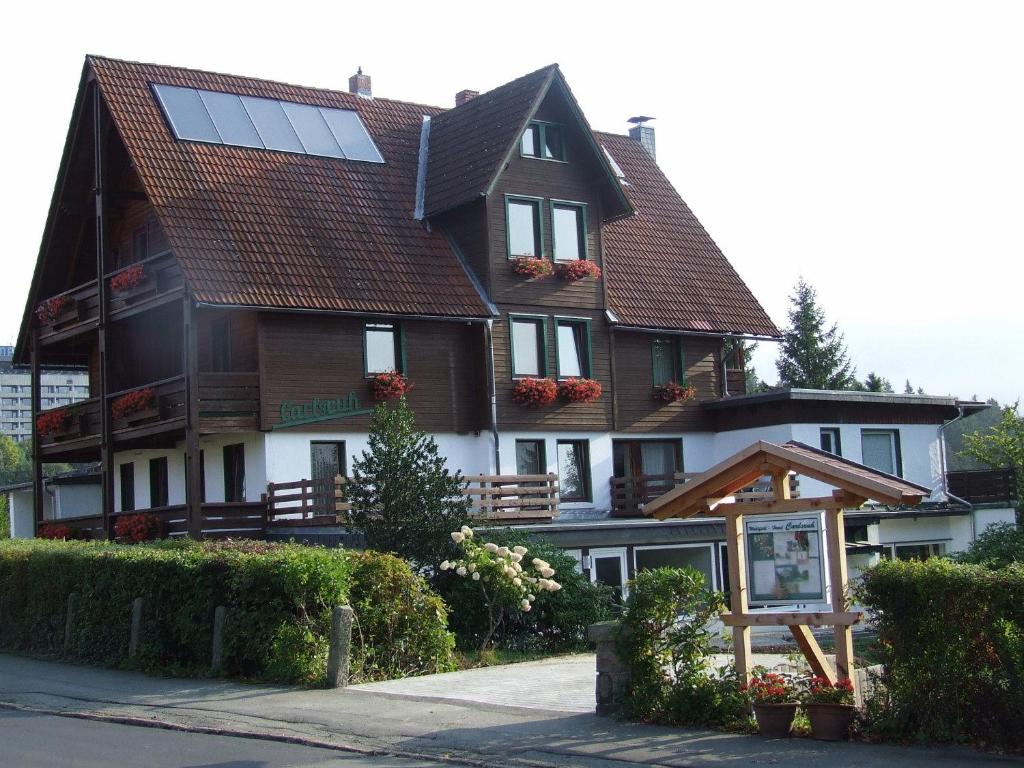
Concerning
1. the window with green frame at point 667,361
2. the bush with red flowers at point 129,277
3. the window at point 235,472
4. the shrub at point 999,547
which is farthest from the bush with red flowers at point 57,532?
the shrub at point 999,547

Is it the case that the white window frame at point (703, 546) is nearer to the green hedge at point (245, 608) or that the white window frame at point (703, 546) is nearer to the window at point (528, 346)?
the window at point (528, 346)

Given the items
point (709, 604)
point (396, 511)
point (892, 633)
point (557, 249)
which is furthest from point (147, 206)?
point (892, 633)

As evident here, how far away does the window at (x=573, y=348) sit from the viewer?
34625 millimetres

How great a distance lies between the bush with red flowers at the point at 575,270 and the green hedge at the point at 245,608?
15040mm

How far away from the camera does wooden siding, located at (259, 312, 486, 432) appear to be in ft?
99.5

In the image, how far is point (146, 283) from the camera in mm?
31453

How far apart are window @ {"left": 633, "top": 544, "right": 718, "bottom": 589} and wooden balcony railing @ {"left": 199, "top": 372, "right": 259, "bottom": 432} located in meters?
9.28

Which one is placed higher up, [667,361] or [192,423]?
[667,361]

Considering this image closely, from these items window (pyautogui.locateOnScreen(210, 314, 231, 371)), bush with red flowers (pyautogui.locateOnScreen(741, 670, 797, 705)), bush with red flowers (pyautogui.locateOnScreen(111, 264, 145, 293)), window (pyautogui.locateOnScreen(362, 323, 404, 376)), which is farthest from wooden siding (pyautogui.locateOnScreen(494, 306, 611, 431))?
bush with red flowers (pyautogui.locateOnScreen(741, 670, 797, 705))

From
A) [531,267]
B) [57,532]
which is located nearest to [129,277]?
[57,532]

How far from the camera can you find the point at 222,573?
63.1 feet

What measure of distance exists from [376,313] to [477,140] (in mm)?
6328

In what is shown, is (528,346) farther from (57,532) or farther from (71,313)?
(57,532)

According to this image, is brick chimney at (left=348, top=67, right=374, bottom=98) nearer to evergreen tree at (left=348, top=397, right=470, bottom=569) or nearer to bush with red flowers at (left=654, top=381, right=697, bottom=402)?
bush with red flowers at (left=654, top=381, right=697, bottom=402)
